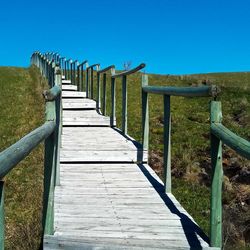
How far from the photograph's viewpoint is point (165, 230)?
5.30 m

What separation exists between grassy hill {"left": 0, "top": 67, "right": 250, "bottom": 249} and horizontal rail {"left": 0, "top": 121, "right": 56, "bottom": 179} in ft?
6.79

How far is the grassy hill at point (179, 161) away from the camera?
24.9 ft

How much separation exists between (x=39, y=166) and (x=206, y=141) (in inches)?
174

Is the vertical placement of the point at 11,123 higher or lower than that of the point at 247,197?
higher

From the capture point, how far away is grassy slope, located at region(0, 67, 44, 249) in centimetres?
633

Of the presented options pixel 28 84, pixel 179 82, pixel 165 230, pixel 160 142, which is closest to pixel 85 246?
pixel 165 230

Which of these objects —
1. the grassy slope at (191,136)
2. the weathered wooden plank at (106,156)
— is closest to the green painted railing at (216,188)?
the grassy slope at (191,136)

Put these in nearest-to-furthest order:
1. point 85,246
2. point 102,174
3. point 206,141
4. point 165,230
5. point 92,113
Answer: point 85,246 → point 165,230 → point 102,174 → point 206,141 → point 92,113

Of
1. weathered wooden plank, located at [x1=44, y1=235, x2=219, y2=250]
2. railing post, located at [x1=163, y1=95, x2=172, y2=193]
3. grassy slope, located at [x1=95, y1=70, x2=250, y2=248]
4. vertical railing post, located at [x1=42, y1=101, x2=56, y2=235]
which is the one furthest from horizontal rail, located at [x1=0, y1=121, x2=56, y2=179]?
grassy slope, located at [x1=95, y1=70, x2=250, y2=248]

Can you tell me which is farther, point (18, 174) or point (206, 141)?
point (206, 141)

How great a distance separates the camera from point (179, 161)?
10898 mm

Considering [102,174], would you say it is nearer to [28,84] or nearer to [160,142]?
[160,142]

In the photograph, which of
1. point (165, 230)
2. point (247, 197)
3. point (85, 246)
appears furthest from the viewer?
point (247, 197)

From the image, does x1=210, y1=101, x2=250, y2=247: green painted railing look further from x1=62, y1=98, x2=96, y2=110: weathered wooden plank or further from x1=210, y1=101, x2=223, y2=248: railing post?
x1=62, y1=98, x2=96, y2=110: weathered wooden plank
